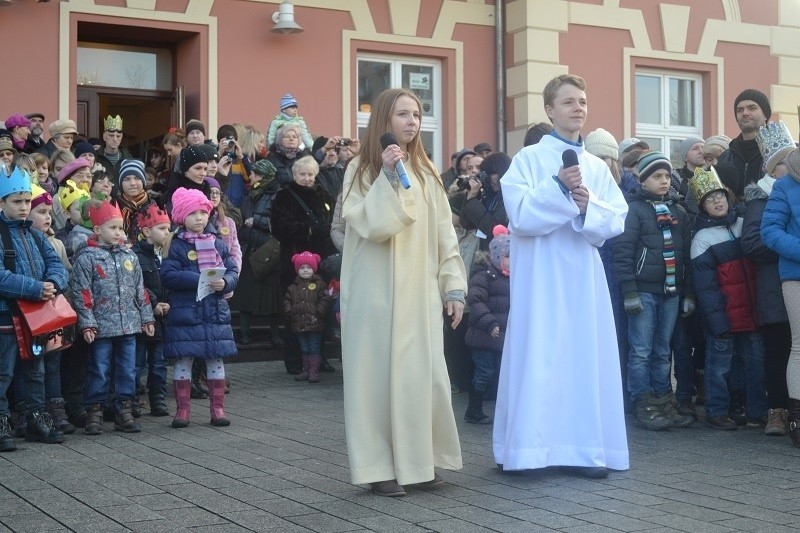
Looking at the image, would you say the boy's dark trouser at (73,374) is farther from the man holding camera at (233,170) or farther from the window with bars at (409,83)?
the window with bars at (409,83)

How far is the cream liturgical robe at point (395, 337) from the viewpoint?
A: 6.12 metres

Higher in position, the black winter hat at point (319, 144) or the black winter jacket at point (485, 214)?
the black winter hat at point (319, 144)

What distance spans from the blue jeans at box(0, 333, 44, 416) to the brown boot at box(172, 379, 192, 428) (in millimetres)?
920

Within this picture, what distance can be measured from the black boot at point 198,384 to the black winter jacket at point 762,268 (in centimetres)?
428

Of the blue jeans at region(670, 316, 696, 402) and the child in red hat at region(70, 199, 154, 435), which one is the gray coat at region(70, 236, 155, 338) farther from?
the blue jeans at region(670, 316, 696, 402)

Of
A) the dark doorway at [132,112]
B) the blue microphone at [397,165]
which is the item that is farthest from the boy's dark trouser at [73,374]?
the dark doorway at [132,112]

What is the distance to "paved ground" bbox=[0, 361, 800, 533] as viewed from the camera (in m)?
5.49

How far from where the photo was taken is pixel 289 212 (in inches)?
441

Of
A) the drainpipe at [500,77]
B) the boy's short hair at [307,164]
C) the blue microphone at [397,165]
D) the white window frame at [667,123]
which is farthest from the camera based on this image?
the white window frame at [667,123]

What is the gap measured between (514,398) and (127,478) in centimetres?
205

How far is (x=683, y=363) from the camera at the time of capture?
8977 millimetres

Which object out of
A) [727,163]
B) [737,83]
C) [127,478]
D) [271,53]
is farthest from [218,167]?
[737,83]

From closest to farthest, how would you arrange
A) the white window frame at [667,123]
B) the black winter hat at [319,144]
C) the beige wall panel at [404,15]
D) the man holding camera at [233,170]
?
1. the man holding camera at [233,170]
2. the black winter hat at [319,144]
3. the beige wall panel at [404,15]
4. the white window frame at [667,123]

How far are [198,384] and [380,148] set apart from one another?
4227 mm
